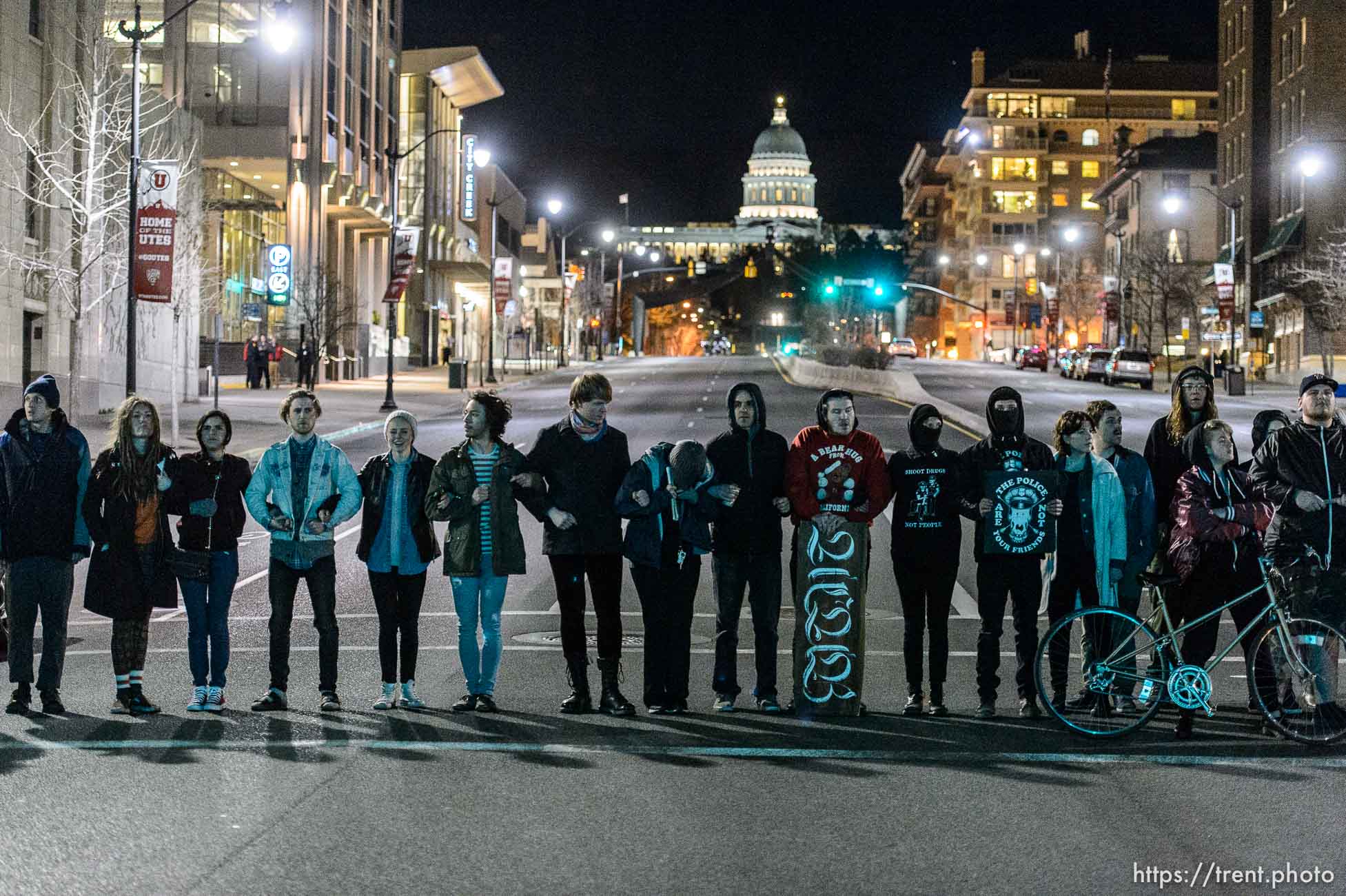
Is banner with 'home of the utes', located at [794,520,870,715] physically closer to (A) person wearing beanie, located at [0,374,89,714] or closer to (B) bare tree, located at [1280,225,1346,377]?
(A) person wearing beanie, located at [0,374,89,714]

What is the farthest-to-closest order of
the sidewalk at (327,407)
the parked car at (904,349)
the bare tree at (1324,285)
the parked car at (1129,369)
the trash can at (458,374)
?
the parked car at (904,349) → the parked car at (1129,369) → the trash can at (458,374) → the bare tree at (1324,285) → the sidewalk at (327,407)

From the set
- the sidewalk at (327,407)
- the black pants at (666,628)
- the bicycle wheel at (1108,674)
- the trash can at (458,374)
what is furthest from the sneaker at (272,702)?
the trash can at (458,374)

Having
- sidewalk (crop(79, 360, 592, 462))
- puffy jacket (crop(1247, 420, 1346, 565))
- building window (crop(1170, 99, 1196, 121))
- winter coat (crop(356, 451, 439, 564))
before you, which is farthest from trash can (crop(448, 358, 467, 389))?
building window (crop(1170, 99, 1196, 121))

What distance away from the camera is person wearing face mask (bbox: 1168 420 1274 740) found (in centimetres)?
951

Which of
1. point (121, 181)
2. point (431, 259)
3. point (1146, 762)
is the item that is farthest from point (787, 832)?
point (431, 259)

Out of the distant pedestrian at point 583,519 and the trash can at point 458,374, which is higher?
the trash can at point 458,374

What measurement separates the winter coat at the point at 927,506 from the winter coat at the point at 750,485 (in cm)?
69

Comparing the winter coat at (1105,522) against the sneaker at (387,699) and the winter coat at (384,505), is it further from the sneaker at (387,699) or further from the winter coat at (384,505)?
the sneaker at (387,699)

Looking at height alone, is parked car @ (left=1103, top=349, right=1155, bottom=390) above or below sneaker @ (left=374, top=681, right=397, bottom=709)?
above

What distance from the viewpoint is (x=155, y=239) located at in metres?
27.5

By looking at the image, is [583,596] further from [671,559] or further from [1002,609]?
[1002,609]

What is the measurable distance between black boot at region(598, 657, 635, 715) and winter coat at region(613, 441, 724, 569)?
2.02 ft

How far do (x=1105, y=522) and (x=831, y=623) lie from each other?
5.48 feet

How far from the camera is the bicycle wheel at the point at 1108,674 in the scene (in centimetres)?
933
